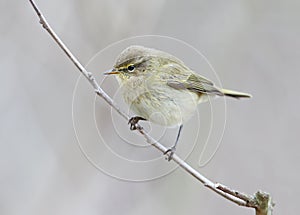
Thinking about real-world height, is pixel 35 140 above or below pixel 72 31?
below

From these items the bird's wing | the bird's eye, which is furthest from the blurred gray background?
the bird's eye

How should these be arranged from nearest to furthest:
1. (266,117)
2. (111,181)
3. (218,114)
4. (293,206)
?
(218,114) < (111,181) < (293,206) < (266,117)

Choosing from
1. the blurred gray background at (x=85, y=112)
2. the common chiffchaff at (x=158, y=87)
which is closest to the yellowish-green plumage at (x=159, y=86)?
the common chiffchaff at (x=158, y=87)

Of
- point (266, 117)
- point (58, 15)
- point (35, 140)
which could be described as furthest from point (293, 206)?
point (58, 15)

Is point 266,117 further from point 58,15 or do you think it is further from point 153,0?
point 58,15

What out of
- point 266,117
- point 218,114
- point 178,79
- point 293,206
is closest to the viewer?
point 178,79

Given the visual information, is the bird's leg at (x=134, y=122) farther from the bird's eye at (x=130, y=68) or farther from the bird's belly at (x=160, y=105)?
the bird's eye at (x=130, y=68)

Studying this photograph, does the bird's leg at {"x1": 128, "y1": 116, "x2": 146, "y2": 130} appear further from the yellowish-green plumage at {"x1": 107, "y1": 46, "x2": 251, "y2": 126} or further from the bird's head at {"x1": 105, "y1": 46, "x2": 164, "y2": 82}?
the bird's head at {"x1": 105, "y1": 46, "x2": 164, "y2": 82}
